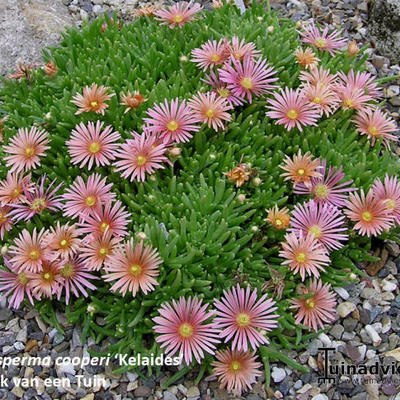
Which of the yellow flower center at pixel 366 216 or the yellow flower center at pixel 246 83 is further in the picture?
the yellow flower center at pixel 246 83

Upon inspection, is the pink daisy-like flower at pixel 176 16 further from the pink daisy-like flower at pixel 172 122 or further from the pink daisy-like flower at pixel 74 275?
the pink daisy-like flower at pixel 74 275

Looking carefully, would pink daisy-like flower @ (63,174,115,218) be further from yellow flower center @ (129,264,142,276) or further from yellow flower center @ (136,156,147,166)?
yellow flower center @ (129,264,142,276)

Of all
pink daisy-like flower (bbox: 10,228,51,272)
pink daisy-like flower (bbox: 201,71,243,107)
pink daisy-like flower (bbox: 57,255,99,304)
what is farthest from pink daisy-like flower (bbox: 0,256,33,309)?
pink daisy-like flower (bbox: 201,71,243,107)

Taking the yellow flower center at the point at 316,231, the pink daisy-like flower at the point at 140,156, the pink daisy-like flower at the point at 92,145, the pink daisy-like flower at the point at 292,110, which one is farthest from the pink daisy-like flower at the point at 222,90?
the yellow flower center at the point at 316,231

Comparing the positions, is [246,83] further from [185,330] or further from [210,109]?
[185,330]

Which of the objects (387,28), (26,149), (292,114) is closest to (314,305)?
(292,114)

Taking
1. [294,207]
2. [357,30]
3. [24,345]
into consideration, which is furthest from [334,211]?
[357,30]

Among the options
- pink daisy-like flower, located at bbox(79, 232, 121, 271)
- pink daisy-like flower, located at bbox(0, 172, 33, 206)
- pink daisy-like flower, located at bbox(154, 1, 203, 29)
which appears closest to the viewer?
pink daisy-like flower, located at bbox(79, 232, 121, 271)
